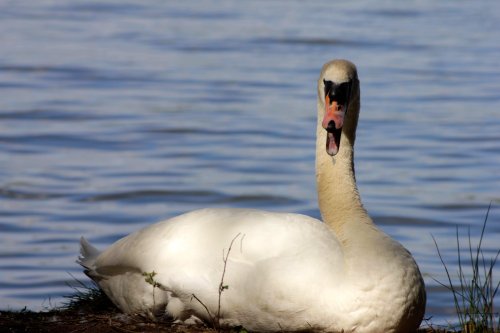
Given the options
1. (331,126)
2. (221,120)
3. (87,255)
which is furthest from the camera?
(221,120)

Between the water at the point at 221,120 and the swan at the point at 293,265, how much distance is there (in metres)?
2.46

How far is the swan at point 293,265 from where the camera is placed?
217 inches

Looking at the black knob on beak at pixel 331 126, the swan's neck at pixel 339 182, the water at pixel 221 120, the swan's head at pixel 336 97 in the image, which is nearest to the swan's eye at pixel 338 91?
the swan's head at pixel 336 97

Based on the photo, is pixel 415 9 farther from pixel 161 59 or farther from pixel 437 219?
pixel 437 219

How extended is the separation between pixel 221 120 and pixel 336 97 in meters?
8.56

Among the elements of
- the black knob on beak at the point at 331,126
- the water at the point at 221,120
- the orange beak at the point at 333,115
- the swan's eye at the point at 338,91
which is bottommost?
the water at the point at 221,120

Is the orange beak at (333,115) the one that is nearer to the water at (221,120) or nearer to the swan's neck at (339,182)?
the swan's neck at (339,182)


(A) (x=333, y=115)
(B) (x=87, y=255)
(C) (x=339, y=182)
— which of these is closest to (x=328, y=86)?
(A) (x=333, y=115)

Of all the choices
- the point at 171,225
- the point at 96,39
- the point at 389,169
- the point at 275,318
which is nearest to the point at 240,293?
the point at 275,318

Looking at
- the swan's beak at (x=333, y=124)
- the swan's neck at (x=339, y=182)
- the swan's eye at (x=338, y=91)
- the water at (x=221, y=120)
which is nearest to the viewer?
the swan's beak at (x=333, y=124)

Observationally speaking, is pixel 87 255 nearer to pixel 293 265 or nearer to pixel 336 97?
pixel 293 265

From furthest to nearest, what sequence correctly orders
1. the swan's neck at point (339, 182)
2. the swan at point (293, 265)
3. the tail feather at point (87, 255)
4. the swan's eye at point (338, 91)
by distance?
the tail feather at point (87, 255) → the swan's neck at point (339, 182) → the swan's eye at point (338, 91) → the swan at point (293, 265)

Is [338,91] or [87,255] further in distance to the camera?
[87,255]

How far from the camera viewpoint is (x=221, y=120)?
14.4 m
